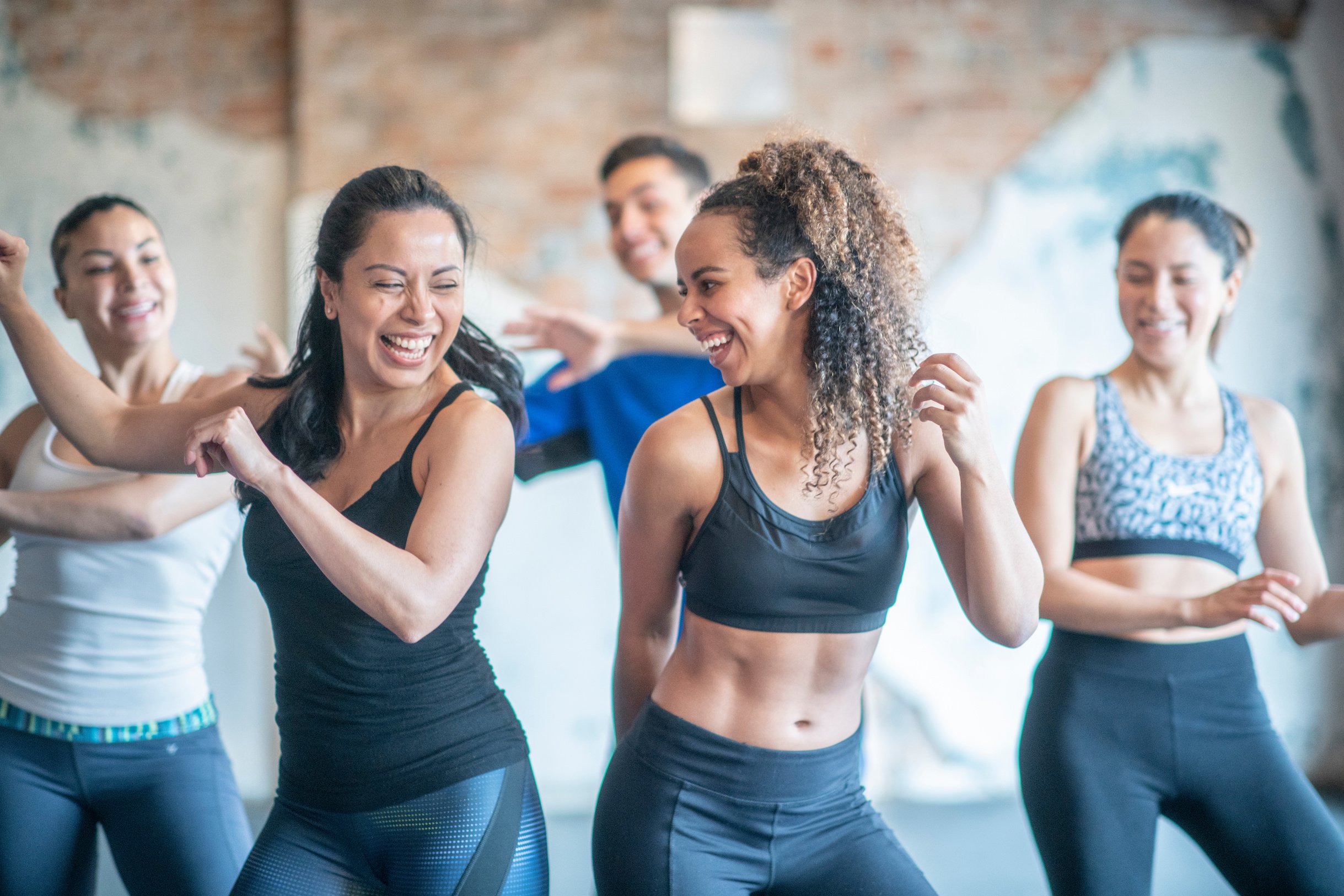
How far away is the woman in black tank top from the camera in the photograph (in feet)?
4.71

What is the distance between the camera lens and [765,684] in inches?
61.9

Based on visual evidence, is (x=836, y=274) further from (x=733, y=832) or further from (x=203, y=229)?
(x=203, y=229)

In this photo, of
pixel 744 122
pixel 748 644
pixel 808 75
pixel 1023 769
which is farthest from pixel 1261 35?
pixel 748 644

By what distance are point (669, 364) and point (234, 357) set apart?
7.79ft

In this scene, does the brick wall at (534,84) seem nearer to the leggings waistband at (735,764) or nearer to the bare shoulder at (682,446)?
the bare shoulder at (682,446)

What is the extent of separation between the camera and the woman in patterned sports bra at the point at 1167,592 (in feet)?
6.11

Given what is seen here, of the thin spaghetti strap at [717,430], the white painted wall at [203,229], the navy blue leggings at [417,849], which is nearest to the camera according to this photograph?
the navy blue leggings at [417,849]

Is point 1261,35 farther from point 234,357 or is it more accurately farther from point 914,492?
point 234,357

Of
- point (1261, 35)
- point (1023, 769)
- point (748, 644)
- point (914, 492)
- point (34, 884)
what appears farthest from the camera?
point (1261, 35)

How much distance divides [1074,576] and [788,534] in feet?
2.41

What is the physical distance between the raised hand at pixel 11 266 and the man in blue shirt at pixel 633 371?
106 cm

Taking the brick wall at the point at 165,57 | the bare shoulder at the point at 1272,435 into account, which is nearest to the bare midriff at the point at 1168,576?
the bare shoulder at the point at 1272,435

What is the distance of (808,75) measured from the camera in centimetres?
424

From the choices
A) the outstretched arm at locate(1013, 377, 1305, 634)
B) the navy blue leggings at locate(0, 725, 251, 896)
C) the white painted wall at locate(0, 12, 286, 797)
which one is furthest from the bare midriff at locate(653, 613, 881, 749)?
the white painted wall at locate(0, 12, 286, 797)
